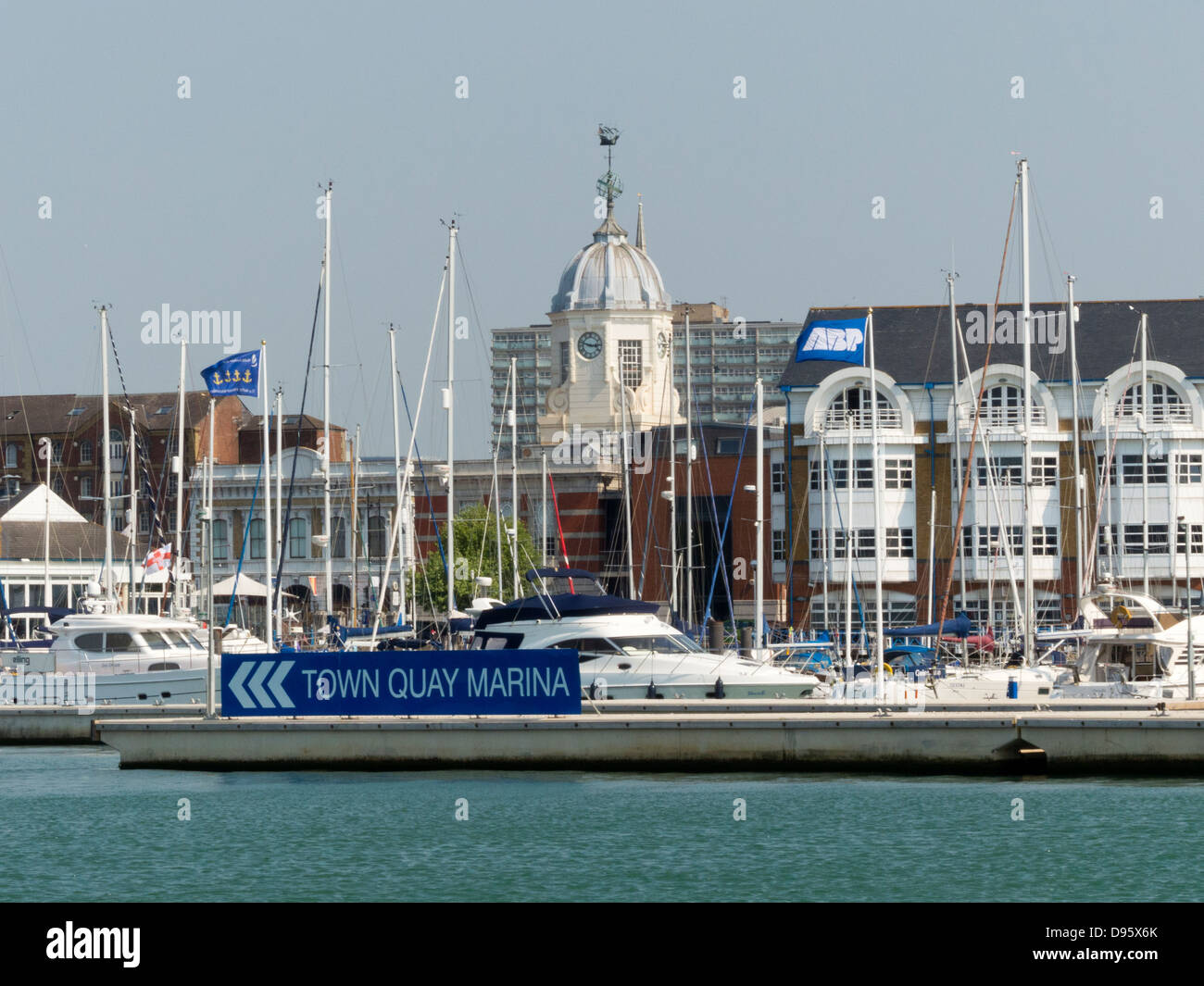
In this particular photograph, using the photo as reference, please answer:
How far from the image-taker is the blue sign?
1468 inches

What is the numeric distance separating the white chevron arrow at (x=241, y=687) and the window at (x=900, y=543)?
47623mm

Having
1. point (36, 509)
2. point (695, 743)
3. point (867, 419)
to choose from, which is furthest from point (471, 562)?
point (695, 743)

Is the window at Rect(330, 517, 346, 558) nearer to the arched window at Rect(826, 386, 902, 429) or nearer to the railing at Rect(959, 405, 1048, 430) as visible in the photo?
the arched window at Rect(826, 386, 902, 429)

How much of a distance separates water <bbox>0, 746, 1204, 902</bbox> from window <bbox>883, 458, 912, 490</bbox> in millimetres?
46874

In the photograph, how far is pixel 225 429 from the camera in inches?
4749

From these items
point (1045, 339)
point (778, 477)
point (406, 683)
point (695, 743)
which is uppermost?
point (1045, 339)

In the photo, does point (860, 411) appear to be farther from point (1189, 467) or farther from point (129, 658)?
point (129, 658)

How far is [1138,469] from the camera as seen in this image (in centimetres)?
7912

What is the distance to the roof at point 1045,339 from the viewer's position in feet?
265

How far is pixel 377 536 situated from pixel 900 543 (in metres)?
34.7

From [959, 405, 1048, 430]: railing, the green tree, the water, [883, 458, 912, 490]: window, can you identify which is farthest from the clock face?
the water

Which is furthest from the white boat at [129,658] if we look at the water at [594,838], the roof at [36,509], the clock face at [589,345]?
the clock face at [589,345]
